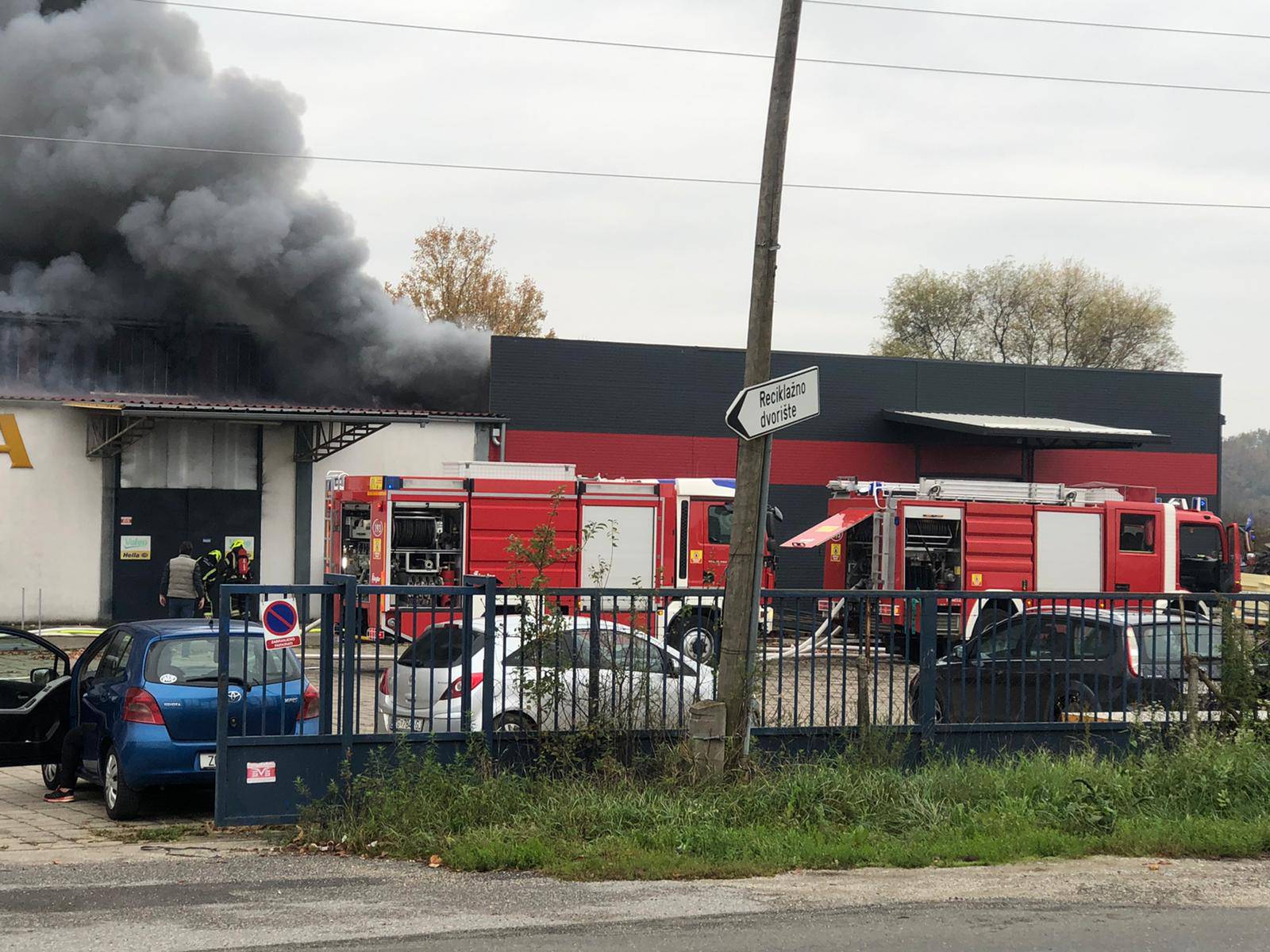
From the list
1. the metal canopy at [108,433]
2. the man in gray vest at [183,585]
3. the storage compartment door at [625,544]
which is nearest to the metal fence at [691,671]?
the storage compartment door at [625,544]

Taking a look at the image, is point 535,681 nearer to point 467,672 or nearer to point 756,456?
point 467,672

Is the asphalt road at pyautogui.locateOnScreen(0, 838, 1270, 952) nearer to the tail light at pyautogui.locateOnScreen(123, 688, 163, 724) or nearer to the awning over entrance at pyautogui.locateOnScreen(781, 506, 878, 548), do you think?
the tail light at pyautogui.locateOnScreen(123, 688, 163, 724)

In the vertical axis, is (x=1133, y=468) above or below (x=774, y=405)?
above

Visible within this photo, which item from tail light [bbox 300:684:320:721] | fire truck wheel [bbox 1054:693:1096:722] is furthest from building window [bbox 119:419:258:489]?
fire truck wheel [bbox 1054:693:1096:722]

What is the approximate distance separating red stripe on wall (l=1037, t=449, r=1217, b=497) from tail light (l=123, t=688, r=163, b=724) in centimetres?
2546

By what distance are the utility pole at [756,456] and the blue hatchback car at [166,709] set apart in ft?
9.45

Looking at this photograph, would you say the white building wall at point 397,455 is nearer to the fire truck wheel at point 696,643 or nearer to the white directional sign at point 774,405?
the fire truck wheel at point 696,643

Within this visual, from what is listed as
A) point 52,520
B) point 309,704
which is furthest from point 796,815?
point 52,520

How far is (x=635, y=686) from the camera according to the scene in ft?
29.3

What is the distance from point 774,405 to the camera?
28.8 ft

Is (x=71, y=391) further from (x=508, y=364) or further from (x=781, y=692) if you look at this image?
(x=781, y=692)

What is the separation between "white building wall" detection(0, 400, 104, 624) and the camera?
24.0 meters

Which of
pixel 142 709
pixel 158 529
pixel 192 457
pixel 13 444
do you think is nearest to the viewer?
pixel 142 709

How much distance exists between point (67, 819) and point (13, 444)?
53.1ft
